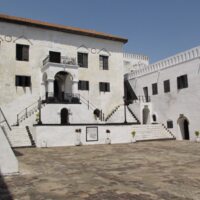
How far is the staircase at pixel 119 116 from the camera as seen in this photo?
2577 centimetres

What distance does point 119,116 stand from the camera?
1029 inches

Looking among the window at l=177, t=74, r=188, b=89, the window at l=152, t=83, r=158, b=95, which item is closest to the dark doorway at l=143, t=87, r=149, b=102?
the window at l=152, t=83, r=158, b=95

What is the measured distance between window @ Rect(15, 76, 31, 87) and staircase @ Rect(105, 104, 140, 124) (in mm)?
9431

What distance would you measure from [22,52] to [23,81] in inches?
116

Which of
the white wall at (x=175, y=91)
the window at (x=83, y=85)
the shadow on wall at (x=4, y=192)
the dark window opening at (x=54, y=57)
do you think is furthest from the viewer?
the window at (x=83, y=85)

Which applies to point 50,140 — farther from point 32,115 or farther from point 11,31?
point 11,31

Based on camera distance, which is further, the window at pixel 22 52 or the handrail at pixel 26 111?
the window at pixel 22 52

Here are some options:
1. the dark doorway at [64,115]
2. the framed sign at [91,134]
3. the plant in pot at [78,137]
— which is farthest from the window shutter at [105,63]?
the plant in pot at [78,137]

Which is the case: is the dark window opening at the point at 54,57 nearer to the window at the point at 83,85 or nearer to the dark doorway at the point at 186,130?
the window at the point at 83,85

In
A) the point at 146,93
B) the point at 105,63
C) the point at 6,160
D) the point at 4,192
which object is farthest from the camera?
the point at 105,63

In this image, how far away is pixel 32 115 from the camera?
74.3ft

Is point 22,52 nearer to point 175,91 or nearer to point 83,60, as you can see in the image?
point 83,60

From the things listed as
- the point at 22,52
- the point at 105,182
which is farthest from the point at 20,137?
the point at 105,182

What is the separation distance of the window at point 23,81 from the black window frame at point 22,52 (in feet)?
5.94
